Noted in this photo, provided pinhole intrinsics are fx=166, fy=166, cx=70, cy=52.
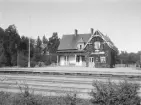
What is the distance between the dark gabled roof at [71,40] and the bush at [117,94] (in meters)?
39.8

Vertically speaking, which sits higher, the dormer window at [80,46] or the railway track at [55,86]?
the dormer window at [80,46]

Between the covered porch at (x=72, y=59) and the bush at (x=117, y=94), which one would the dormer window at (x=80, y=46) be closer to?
the covered porch at (x=72, y=59)

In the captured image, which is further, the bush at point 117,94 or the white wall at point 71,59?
the white wall at point 71,59

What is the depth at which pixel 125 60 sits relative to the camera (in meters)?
61.3

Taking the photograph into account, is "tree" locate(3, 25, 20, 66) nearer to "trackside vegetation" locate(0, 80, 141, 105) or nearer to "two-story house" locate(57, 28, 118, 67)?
"two-story house" locate(57, 28, 118, 67)

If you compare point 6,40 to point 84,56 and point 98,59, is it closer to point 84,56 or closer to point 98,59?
point 84,56

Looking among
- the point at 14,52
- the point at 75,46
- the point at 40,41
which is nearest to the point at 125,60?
the point at 75,46

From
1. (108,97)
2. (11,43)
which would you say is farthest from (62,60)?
(108,97)

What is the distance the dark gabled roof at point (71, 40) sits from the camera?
4703cm

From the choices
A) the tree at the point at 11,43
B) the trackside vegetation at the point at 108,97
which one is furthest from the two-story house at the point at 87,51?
the trackside vegetation at the point at 108,97

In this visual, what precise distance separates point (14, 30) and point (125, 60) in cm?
4058

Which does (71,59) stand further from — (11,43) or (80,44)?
(11,43)

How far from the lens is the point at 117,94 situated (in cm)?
634

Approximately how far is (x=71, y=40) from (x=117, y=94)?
43.0 m
